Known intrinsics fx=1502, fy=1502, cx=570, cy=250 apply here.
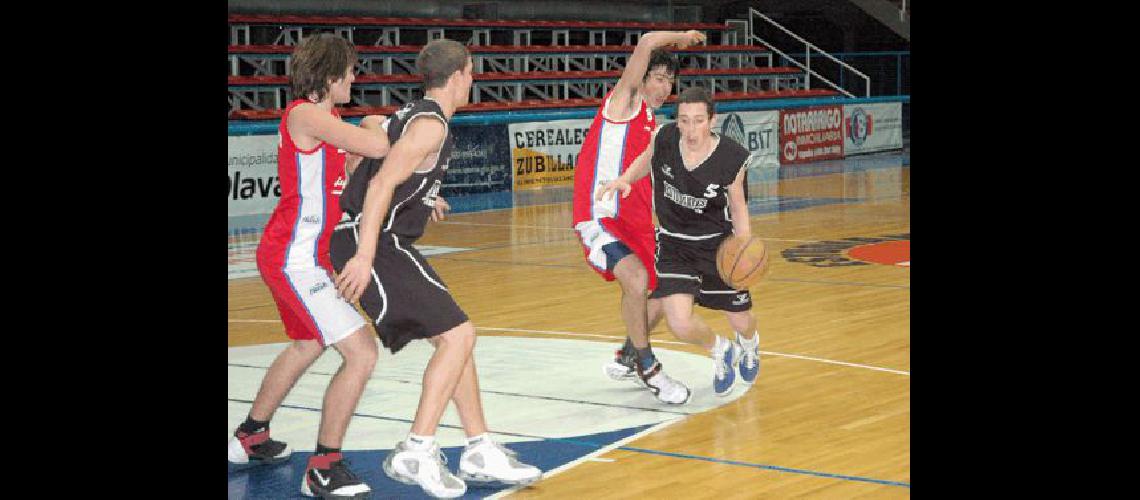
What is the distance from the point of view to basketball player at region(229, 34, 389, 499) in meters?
4.95

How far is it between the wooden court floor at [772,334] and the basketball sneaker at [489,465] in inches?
3.3

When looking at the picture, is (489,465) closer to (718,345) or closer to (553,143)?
(718,345)

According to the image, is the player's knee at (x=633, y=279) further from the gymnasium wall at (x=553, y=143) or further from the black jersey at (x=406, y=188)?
the gymnasium wall at (x=553, y=143)

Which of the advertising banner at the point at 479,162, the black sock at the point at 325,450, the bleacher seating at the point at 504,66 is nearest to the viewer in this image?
the black sock at the point at 325,450

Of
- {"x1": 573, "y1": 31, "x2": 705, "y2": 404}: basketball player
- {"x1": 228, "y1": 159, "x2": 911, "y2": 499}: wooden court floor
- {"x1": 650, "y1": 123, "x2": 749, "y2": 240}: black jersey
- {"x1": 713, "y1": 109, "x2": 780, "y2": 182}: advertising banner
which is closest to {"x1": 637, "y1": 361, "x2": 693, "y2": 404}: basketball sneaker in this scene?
{"x1": 573, "y1": 31, "x2": 705, "y2": 404}: basketball player

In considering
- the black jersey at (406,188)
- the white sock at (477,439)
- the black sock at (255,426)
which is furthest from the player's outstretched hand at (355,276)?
the black sock at (255,426)

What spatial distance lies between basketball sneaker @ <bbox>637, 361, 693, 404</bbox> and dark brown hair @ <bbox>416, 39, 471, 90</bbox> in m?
2.23

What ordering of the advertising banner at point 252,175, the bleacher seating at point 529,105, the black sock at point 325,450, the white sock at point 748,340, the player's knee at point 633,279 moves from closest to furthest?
1. the black sock at point 325,450
2. the player's knee at point 633,279
3. the white sock at point 748,340
4. the advertising banner at point 252,175
5. the bleacher seating at point 529,105

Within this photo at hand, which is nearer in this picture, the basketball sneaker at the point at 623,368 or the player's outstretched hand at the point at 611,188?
the player's outstretched hand at the point at 611,188

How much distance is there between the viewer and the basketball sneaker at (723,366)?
6895mm

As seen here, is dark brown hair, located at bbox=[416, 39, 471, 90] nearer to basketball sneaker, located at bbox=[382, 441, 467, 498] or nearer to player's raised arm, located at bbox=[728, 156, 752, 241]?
basketball sneaker, located at bbox=[382, 441, 467, 498]

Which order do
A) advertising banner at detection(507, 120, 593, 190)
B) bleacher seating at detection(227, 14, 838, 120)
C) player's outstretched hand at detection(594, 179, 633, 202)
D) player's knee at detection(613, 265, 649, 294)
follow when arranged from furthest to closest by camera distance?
bleacher seating at detection(227, 14, 838, 120) → advertising banner at detection(507, 120, 593, 190) → player's knee at detection(613, 265, 649, 294) → player's outstretched hand at detection(594, 179, 633, 202)

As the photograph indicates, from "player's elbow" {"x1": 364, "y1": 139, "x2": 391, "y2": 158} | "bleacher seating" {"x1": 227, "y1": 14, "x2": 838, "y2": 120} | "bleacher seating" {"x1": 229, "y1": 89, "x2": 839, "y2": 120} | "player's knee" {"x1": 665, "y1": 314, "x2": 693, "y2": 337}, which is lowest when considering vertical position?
"player's knee" {"x1": 665, "y1": 314, "x2": 693, "y2": 337}

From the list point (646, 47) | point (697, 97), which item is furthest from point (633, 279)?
point (646, 47)
